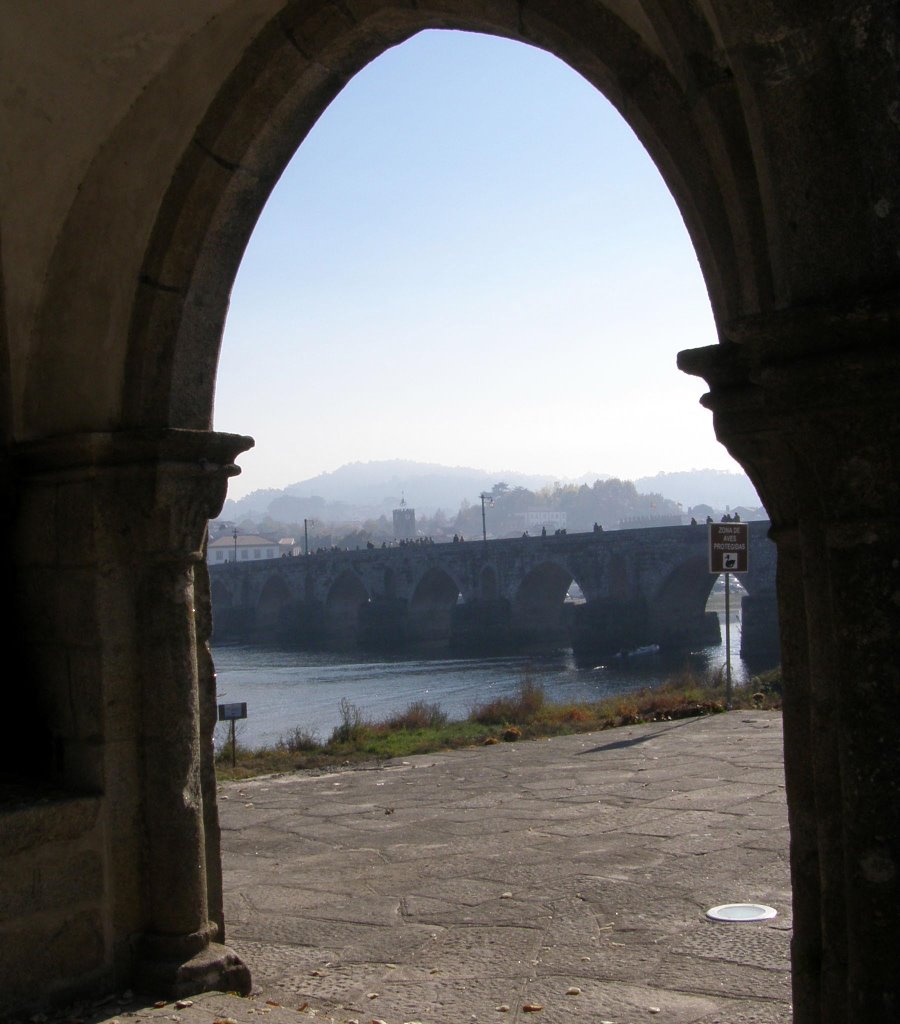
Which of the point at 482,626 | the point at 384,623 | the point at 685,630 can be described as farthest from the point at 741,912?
the point at 384,623

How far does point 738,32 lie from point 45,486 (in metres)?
2.23

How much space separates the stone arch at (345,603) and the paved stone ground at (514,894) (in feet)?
149

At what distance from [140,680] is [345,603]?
5038 cm

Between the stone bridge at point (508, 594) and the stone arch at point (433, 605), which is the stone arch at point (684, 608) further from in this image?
the stone arch at point (433, 605)

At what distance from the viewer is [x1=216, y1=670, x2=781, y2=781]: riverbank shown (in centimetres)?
756

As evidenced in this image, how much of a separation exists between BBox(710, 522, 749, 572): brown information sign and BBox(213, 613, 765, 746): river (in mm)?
10155

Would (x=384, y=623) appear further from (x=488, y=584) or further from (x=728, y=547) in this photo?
(x=728, y=547)

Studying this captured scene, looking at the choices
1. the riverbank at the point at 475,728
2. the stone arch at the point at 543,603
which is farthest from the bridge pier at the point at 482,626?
the riverbank at the point at 475,728

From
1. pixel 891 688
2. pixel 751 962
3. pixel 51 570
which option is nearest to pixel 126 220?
pixel 51 570

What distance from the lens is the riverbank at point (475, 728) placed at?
756cm

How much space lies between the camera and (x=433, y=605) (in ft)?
165

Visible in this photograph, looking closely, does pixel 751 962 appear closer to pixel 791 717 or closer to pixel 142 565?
pixel 791 717

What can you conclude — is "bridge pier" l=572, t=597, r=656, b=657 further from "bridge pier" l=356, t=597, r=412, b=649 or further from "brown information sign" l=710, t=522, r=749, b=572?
"brown information sign" l=710, t=522, r=749, b=572

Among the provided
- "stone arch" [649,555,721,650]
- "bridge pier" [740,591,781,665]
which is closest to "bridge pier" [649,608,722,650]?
"stone arch" [649,555,721,650]
